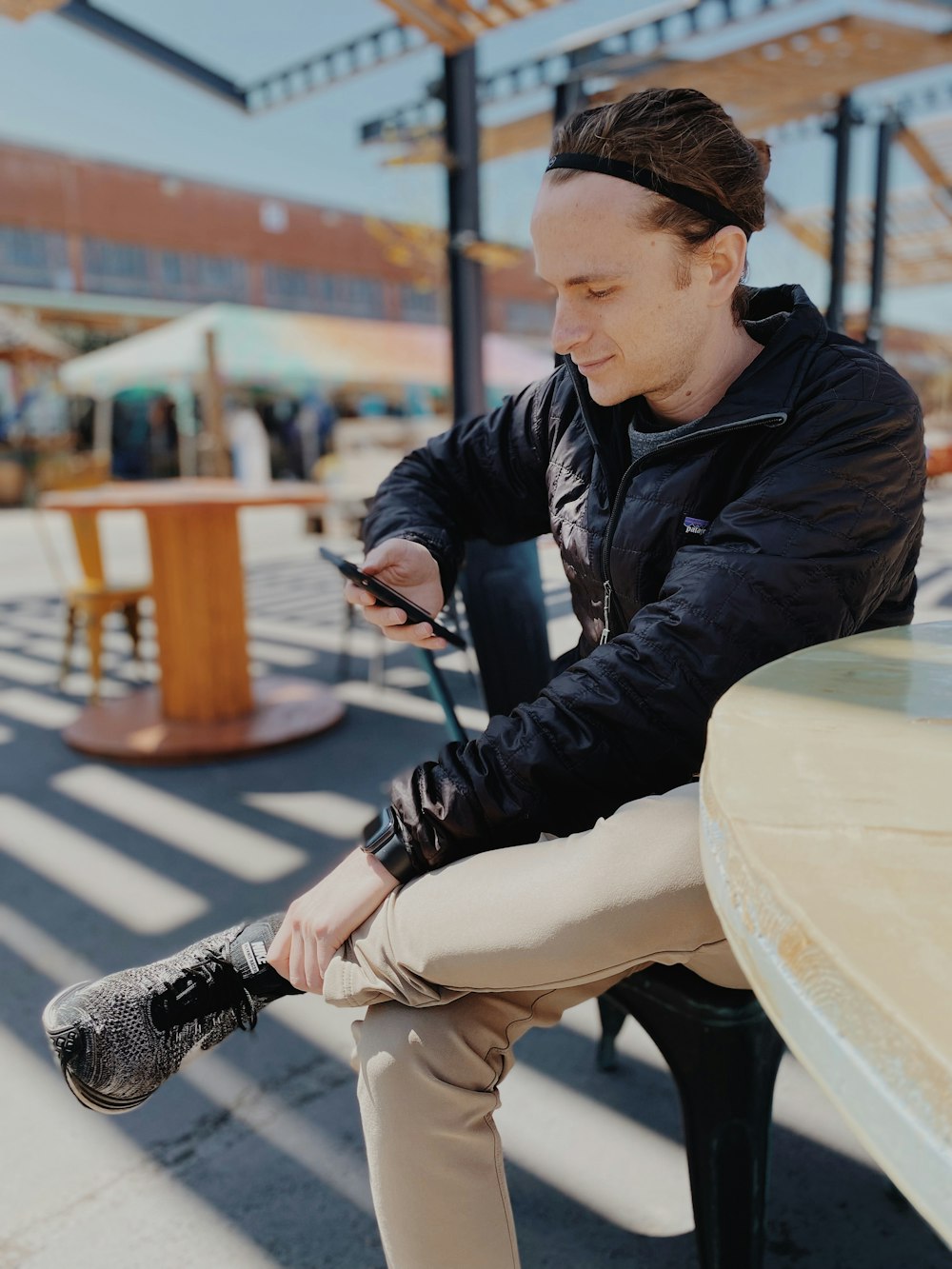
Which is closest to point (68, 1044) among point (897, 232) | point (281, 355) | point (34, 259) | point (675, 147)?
point (675, 147)

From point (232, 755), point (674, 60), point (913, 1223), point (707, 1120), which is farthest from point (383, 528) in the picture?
point (674, 60)

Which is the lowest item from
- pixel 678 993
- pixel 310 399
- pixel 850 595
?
pixel 678 993

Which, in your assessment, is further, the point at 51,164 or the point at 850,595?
the point at 51,164

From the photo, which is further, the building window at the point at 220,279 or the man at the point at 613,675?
the building window at the point at 220,279

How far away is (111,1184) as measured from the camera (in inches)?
55.6

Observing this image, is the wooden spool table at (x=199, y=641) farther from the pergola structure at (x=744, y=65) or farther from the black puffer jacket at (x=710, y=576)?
the black puffer jacket at (x=710, y=576)

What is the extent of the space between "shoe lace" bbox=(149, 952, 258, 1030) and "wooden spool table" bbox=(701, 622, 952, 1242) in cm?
69

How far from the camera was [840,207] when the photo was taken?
19.6 feet

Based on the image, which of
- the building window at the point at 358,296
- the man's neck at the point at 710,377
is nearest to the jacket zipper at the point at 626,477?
the man's neck at the point at 710,377

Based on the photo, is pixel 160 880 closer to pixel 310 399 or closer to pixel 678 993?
pixel 678 993

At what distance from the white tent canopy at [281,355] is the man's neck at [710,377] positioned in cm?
877

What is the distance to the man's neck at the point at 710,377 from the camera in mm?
1243

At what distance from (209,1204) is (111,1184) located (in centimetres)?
16

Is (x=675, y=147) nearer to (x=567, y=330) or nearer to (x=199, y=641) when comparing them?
(x=567, y=330)
